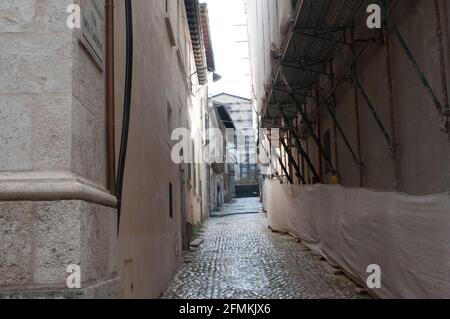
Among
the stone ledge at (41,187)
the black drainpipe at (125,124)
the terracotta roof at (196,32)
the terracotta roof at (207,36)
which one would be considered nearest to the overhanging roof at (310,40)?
the black drainpipe at (125,124)

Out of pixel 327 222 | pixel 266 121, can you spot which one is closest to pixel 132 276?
pixel 327 222

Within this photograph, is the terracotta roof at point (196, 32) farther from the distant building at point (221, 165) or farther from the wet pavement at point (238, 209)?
the wet pavement at point (238, 209)

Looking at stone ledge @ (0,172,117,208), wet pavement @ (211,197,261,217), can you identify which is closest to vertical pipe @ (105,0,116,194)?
stone ledge @ (0,172,117,208)

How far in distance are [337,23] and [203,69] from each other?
13569mm

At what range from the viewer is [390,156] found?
7.12 m

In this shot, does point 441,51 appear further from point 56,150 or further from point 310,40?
point 310,40

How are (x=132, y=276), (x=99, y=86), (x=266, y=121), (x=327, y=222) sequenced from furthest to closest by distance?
1. (x=266, y=121)
2. (x=327, y=222)
3. (x=132, y=276)
4. (x=99, y=86)

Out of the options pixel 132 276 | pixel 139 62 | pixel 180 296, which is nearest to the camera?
pixel 132 276

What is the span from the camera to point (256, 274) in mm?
9500

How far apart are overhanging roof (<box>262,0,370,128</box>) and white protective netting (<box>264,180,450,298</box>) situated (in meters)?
2.58

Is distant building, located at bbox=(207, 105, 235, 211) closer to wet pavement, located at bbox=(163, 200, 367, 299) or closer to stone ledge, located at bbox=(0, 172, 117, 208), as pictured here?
wet pavement, located at bbox=(163, 200, 367, 299)

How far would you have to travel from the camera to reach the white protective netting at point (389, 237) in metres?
4.80

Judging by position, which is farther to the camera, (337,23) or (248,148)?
(248,148)
